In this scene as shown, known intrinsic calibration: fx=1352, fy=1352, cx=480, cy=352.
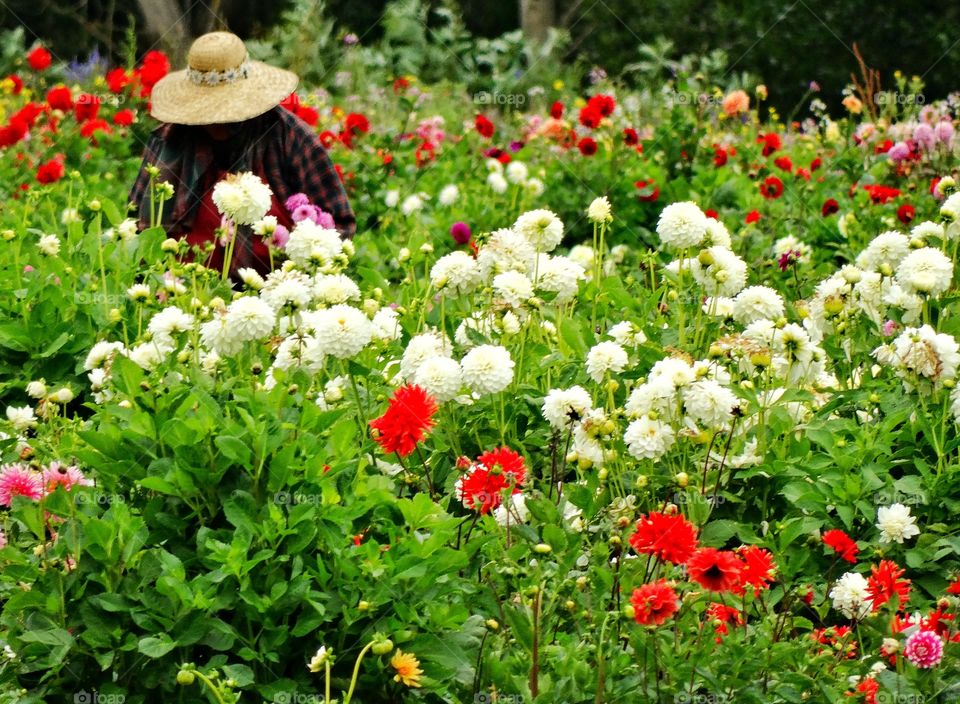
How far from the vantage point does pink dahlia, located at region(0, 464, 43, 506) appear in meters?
2.63

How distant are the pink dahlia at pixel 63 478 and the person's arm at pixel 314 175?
2.54 meters

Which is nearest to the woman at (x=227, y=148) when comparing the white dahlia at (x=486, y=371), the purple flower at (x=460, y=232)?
the purple flower at (x=460, y=232)

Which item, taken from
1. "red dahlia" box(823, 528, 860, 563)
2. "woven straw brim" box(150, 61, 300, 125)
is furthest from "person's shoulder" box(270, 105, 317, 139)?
"red dahlia" box(823, 528, 860, 563)

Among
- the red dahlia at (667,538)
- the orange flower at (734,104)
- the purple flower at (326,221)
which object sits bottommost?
the orange flower at (734,104)

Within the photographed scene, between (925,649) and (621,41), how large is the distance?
1581 centimetres

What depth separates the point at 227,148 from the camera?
5.20 meters

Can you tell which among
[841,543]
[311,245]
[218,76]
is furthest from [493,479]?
[218,76]

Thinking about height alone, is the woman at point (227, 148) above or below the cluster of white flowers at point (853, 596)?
below

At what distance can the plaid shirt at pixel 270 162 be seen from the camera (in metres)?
5.17

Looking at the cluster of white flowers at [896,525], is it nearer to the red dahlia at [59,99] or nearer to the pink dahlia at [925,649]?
the pink dahlia at [925,649]

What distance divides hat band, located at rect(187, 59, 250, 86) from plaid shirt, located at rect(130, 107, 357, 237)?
173 mm

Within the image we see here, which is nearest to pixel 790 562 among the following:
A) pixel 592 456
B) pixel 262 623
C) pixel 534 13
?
pixel 592 456

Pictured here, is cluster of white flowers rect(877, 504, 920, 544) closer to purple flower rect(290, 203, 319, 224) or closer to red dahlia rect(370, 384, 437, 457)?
red dahlia rect(370, 384, 437, 457)

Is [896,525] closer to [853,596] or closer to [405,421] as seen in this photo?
[853,596]
